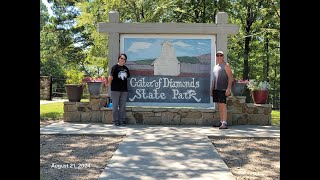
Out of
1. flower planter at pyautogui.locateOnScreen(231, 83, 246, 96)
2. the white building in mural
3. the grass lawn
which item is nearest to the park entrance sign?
the white building in mural

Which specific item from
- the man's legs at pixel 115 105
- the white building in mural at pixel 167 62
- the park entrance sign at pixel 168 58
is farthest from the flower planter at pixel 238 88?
the man's legs at pixel 115 105

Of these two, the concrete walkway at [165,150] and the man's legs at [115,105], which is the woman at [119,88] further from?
the concrete walkway at [165,150]

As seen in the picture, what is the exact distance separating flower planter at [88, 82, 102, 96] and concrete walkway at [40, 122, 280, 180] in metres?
0.84

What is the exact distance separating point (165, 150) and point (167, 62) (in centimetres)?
365

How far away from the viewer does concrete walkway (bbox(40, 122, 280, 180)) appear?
3.72 m

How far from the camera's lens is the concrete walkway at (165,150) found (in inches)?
146

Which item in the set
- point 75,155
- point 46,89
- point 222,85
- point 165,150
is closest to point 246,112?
point 222,85

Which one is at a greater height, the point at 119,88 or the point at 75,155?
the point at 119,88

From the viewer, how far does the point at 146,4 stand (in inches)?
651

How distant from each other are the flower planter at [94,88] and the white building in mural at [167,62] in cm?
145

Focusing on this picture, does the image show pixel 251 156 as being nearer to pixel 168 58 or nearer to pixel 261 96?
pixel 261 96

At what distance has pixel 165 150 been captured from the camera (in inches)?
193
